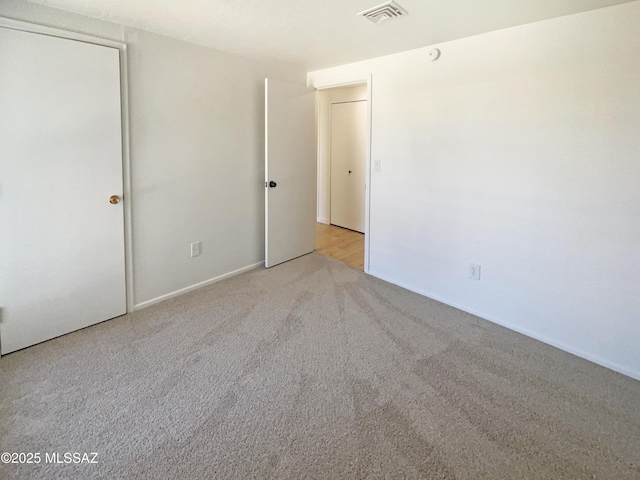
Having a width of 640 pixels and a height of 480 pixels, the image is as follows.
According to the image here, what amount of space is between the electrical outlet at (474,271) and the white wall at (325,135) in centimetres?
343

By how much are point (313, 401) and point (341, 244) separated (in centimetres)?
317

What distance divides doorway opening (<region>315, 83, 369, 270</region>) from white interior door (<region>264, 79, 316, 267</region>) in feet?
2.92

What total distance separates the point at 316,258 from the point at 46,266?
2602 millimetres

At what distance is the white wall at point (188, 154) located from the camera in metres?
2.62

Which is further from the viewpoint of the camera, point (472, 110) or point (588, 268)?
point (472, 110)

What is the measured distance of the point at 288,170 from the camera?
3812 millimetres

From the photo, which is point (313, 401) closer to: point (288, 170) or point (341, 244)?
point (288, 170)

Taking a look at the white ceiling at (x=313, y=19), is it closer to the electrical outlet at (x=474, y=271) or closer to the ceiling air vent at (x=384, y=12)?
the ceiling air vent at (x=384, y=12)

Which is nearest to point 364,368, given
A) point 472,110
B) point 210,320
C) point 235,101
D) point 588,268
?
point 210,320

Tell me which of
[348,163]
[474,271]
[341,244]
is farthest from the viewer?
[348,163]

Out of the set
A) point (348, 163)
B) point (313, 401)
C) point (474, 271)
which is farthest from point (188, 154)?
point (348, 163)

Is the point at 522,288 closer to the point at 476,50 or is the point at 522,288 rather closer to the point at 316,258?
the point at 476,50

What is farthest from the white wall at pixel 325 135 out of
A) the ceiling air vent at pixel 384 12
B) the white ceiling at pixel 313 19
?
the ceiling air vent at pixel 384 12

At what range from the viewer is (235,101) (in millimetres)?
3275
